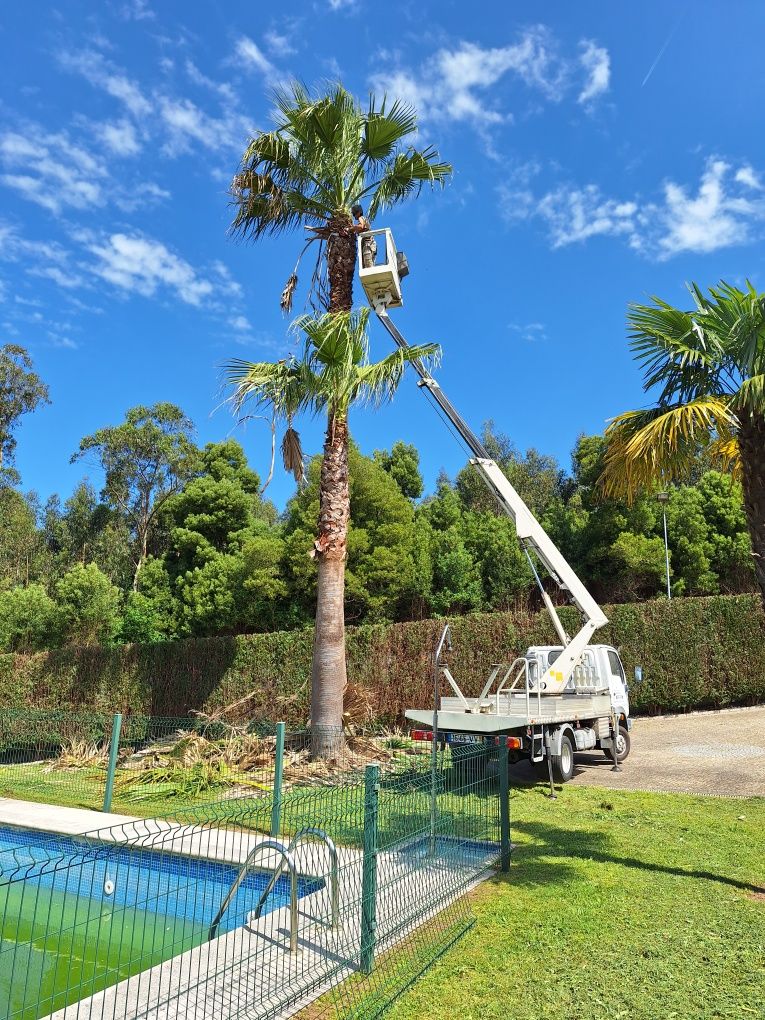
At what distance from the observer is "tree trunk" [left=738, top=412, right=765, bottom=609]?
5.65m

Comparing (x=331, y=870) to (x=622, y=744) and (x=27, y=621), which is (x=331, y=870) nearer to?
(x=622, y=744)

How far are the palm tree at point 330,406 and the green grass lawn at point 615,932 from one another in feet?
15.6

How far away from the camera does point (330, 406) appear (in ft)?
40.3

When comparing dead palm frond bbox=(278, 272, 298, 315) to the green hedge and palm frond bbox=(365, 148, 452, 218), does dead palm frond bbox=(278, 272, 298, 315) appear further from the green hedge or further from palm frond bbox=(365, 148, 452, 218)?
the green hedge

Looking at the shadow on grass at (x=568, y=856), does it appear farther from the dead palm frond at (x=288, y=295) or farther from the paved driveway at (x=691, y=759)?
the dead palm frond at (x=288, y=295)

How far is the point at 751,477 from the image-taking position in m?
5.83

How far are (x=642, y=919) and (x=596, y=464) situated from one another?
24.8 m

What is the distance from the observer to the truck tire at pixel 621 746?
1318cm

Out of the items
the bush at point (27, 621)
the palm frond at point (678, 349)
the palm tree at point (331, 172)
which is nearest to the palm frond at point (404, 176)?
the palm tree at point (331, 172)

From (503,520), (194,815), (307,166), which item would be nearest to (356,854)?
(194,815)

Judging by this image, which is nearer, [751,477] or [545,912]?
[545,912]

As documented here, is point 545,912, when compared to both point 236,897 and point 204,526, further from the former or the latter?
point 204,526

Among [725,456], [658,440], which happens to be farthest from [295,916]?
[725,456]

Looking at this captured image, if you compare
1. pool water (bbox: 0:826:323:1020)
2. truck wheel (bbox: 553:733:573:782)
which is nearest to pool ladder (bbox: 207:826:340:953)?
pool water (bbox: 0:826:323:1020)
